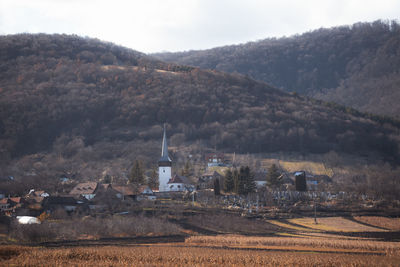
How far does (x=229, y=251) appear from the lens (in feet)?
128

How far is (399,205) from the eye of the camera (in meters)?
71.1

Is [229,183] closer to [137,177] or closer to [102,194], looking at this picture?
[137,177]

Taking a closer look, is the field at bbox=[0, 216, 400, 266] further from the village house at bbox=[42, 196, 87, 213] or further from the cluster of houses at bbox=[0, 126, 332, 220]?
the cluster of houses at bbox=[0, 126, 332, 220]

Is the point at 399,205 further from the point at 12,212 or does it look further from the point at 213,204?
the point at 12,212

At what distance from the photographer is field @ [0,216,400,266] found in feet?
111

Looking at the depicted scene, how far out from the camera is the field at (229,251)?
111 ft

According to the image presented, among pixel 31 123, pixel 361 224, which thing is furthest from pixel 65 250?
pixel 31 123

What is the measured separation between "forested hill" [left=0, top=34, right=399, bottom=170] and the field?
72.6 metres

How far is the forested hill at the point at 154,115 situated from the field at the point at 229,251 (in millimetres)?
72617

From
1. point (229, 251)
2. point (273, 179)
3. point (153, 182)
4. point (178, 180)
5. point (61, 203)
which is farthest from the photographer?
point (153, 182)

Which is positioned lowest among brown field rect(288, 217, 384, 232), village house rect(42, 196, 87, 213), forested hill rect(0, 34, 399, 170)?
brown field rect(288, 217, 384, 232)

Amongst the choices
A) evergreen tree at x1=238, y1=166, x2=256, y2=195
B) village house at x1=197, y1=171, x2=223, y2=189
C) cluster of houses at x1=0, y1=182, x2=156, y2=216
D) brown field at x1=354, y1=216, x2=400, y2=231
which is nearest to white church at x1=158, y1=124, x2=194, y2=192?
village house at x1=197, y1=171, x2=223, y2=189

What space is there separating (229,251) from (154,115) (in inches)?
4894

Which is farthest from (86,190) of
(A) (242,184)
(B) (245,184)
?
(B) (245,184)
